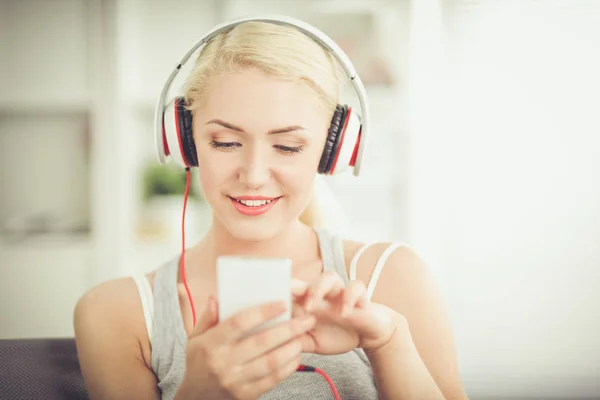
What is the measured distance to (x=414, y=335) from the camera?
89cm

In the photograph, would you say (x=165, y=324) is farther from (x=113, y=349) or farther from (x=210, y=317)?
(x=210, y=317)

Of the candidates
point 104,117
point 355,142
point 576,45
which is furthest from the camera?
point 576,45

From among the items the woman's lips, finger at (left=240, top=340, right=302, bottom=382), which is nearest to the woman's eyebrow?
the woman's lips

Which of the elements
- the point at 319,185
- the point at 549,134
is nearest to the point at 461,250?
the point at 549,134

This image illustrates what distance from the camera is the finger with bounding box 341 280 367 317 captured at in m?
0.63

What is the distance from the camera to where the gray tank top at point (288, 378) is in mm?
838

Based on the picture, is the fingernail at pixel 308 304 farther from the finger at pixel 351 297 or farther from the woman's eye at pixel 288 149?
the woman's eye at pixel 288 149

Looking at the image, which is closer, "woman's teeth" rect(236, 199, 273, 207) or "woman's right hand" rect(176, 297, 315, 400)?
"woman's right hand" rect(176, 297, 315, 400)

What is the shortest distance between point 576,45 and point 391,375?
7.24 feet

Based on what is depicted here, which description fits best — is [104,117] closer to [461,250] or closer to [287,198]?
[287,198]

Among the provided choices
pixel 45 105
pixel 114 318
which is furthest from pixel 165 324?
pixel 45 105

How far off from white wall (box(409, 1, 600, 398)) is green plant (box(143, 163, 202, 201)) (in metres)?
1.07

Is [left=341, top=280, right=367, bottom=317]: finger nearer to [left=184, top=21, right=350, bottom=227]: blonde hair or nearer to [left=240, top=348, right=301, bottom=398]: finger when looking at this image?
[left=240, top=348, right=301, bottom=398]: finger

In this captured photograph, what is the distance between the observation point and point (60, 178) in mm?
2355
